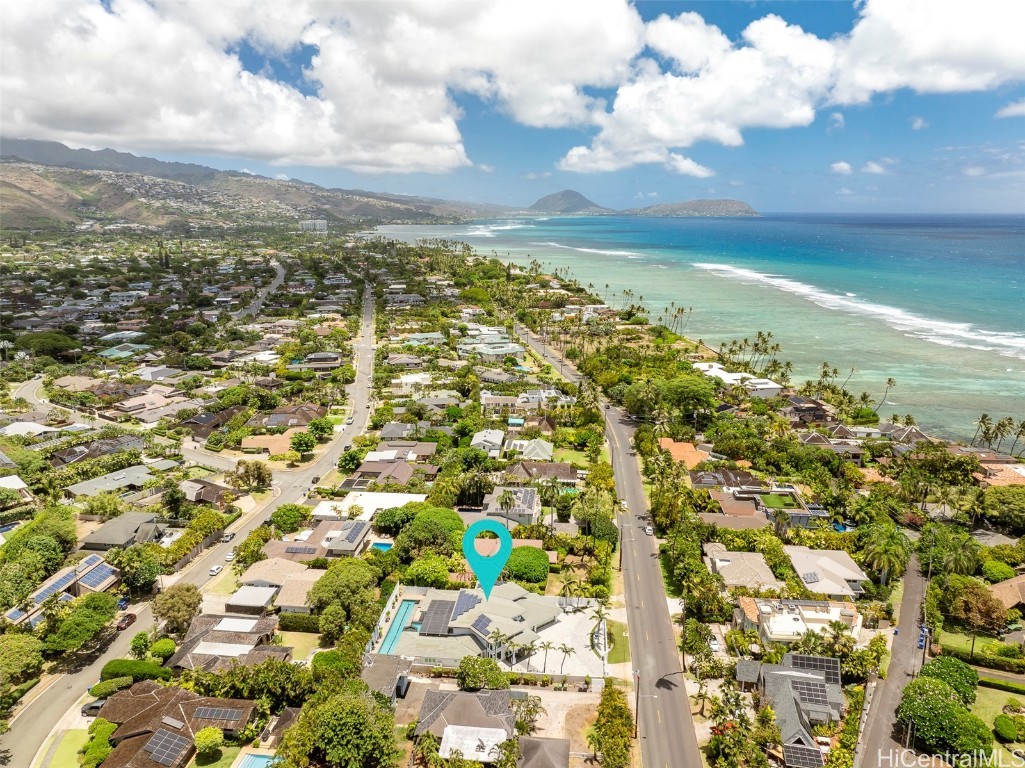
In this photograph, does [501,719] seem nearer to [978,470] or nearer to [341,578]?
[341,578]

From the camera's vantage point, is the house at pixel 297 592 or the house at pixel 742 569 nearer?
the house at pixel 297 592

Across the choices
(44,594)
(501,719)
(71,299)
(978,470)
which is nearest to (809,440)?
(978,470)

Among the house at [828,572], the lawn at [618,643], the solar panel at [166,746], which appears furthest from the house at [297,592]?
the house at [828,572]

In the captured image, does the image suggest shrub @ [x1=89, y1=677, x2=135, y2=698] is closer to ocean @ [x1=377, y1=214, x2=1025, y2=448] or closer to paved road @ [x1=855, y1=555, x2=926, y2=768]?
paved road @ [x1=855, y1=555, x2=926, y2=768]

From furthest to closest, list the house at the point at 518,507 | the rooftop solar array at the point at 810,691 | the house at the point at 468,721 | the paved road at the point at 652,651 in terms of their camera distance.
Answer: the house at the point at 518,507, the rooftop solar array at the point at 810,691, the paved road at the point at 652,651, the house at the point at 468,721

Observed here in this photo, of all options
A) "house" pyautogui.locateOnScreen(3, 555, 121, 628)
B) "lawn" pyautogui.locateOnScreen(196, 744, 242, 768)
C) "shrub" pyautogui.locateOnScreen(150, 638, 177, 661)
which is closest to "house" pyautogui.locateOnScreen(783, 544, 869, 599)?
"lawn" pyautogui.locateOnScreen(196, 744, 242, 768)

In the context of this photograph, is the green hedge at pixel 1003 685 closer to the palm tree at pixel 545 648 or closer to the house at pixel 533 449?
the palm tree at pixel 545 648
